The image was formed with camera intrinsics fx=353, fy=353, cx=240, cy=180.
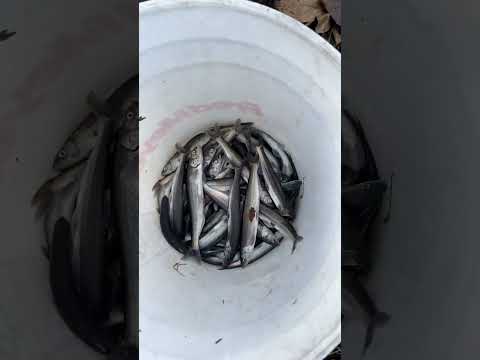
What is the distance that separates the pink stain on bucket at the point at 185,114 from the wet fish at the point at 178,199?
0.26 feet

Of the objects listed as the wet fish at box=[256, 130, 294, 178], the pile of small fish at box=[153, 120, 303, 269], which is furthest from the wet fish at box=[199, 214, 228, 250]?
the wet fish at box=[256, 130, 294, 178]

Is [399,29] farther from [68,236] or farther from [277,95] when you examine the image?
[68,236]

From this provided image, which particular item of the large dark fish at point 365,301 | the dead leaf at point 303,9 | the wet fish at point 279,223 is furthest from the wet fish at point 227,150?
the large dark fish at point 365,301

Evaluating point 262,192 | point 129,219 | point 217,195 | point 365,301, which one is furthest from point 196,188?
point 365,301

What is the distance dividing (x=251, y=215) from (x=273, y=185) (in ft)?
0.31

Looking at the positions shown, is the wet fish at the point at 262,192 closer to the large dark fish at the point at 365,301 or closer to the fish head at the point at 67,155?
the large dark fish at the point at 365,301

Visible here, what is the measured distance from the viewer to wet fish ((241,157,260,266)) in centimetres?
84

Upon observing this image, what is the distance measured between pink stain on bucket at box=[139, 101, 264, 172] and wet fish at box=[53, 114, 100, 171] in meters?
0.32

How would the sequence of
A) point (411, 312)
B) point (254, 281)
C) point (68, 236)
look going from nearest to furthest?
point (68, 236)
point (411, 312)
point (254, 281)

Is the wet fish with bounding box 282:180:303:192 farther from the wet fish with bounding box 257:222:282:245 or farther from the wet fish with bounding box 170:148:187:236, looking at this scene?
the wet fish with bounding box 170:148:187:236

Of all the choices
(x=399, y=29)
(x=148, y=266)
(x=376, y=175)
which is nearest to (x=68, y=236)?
(x=148, y=266)

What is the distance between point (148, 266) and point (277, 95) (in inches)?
18.1

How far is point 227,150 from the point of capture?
0.86 metres

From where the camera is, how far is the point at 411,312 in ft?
1.86
